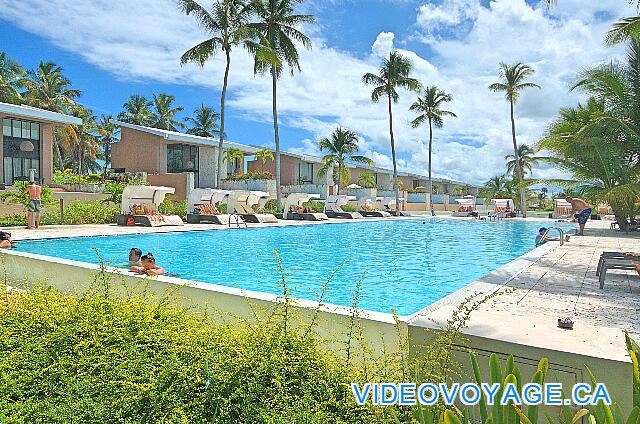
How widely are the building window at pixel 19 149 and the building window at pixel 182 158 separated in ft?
A: 28.6

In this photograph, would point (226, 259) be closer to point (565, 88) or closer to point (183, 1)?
point (565, 88)

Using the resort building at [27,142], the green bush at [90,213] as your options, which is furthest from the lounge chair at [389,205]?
the resort building at [27,142]

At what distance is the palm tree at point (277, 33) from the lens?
25.9 metres

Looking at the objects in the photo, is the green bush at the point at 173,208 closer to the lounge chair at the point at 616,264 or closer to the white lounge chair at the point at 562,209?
the lounge chair at the point at 616,264

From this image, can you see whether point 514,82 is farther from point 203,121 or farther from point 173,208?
point 203,121

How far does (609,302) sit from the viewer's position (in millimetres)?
5070


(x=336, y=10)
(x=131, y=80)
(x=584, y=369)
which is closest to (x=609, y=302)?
(x=584, y=369)

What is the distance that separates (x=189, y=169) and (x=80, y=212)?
590 inches

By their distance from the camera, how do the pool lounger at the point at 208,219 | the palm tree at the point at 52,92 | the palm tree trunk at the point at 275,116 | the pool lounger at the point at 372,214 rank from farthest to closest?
the palm tree at the point at 52,92 < the pool lounger at the point at 372,214 < the palm tree trunk at the point at 275,116 < the pool lounger at the point at 208,219

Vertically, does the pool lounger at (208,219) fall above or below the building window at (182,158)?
below

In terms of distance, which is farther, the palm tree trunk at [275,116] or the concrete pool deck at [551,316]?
the palm tree trunk at [275,116]

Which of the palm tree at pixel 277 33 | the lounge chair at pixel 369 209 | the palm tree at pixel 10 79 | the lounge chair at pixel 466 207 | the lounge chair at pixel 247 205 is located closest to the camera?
the lounge chair at pixel 247 205

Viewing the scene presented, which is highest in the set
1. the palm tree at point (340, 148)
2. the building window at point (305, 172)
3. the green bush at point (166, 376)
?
the palm tree at point (340, 148)

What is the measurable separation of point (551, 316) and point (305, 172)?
37304 millimetres
